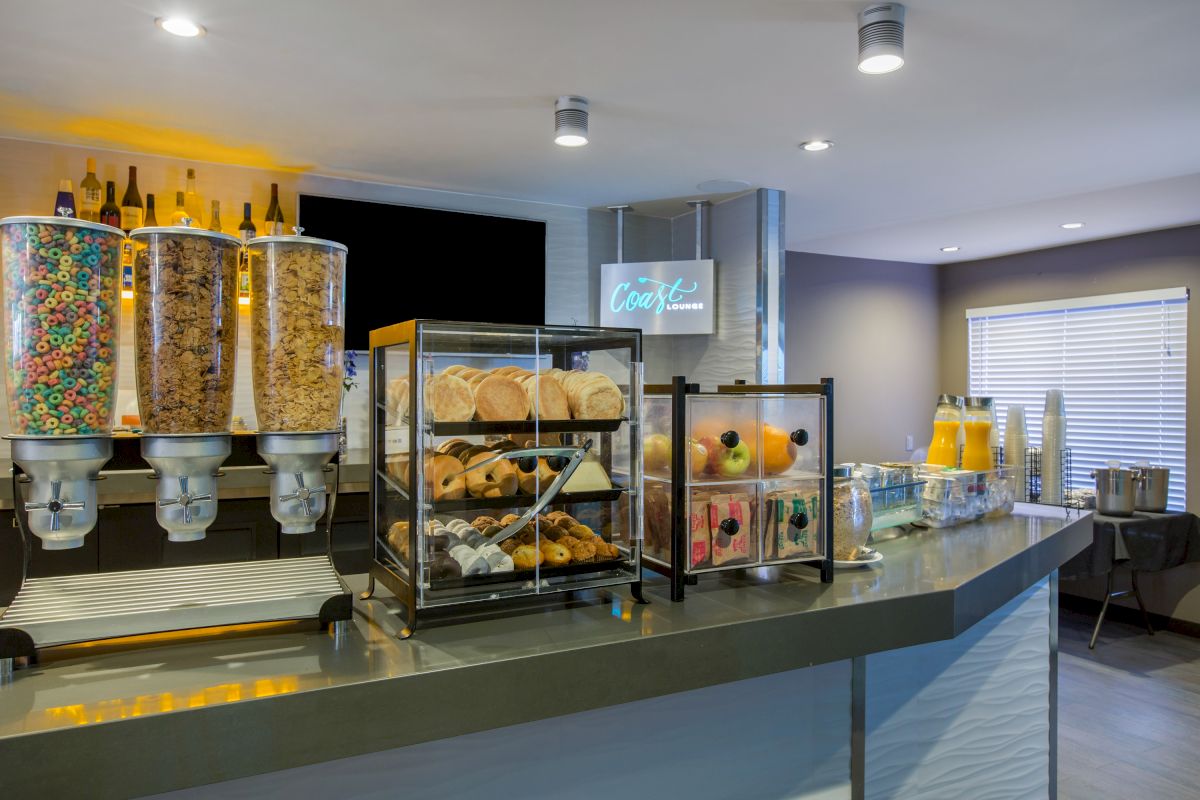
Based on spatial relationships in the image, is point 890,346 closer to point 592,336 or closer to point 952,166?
point 952,166

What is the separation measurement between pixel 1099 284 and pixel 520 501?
18.7ft

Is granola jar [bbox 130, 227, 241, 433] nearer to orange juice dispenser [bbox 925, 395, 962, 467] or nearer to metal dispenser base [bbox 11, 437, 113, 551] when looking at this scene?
metal dispenser base [bbox 11, 437, 113, 551]

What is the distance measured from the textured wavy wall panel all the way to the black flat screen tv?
2.78 meters

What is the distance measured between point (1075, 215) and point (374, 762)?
5.14 meters

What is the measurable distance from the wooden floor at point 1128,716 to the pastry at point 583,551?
2499mm

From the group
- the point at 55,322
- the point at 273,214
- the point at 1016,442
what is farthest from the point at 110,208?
the point at 1016,442

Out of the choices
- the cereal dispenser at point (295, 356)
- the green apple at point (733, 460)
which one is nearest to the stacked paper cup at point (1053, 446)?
the green apple at point (733, 460)

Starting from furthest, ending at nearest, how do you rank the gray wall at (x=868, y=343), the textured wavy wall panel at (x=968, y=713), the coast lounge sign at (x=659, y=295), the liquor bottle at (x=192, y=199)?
the gray wall at (x=868, y=343)
the coast lounge sign at (x=659, y=295)
the liquor bottle at (x=192, y=199)
the textured wavy wall panel at (x=968, y=713)

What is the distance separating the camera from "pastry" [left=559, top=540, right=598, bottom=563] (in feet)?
4.38

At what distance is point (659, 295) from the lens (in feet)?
15.4

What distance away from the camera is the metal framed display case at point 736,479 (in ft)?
4.78

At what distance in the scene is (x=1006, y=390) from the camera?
6191mm

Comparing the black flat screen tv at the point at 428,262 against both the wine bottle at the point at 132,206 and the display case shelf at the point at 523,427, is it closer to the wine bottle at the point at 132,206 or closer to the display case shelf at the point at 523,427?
the wine bottle at the point at 132,206

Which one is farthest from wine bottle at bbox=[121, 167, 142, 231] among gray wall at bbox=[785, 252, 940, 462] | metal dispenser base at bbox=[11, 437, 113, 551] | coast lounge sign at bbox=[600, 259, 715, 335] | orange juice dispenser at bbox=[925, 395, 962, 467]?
gray wall at bbox=[785, 252, 940, 462]
